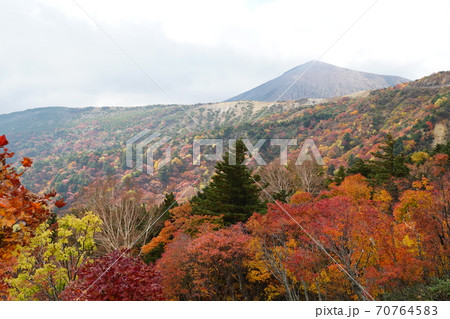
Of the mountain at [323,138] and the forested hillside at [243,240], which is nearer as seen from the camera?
the forested hillside at [243,240]

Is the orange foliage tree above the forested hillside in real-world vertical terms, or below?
above

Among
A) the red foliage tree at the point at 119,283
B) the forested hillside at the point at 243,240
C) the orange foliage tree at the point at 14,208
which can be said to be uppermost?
the orange foliage tree at the point at 14,208

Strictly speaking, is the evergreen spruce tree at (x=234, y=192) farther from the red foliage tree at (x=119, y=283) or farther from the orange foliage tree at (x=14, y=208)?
the orange foliage tree at (x=14, y=208)

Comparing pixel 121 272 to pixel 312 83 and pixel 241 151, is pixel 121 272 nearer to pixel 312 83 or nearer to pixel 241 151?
pixel 241 151

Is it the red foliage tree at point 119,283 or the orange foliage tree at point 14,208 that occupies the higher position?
the orange foliage tree at point 14,208

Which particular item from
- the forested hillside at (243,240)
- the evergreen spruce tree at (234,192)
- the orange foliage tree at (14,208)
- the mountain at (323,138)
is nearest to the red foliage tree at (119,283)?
the forested hillside at (243,240)

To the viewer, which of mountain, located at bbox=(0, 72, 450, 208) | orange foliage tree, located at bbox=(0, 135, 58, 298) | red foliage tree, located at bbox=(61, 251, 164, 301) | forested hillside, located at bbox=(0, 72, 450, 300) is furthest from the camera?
mountain, located at bbox=(0, 72, 450, 208)

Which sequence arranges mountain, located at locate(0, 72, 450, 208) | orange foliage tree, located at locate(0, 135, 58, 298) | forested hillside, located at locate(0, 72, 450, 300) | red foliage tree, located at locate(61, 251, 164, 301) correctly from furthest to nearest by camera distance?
mountain, located at locate(0, 72, 450, 208)
forested hillside, located at locate(0, 72, 450, 300)
red foliage tree, located at locate(61, 251, 164, 301)
orange foliage tree, located at locate(0, 135, 58, 298)

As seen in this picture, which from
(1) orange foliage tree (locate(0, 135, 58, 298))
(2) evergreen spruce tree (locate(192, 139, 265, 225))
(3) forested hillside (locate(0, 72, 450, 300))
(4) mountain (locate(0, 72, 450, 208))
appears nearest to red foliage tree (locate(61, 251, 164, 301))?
(3) forested hillside (locate(0, 72, 450, 300))

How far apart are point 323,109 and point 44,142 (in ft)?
550

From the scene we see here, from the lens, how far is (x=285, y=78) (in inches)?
5261

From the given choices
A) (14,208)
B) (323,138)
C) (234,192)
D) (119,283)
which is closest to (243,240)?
(119,283)

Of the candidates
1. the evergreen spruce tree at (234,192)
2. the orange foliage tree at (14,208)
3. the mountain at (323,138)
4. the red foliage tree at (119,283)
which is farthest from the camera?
the mountain at (323,138)

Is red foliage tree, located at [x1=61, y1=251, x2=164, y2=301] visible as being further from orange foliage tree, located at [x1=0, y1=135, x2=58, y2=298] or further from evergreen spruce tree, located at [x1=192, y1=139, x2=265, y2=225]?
evergreen spruce tree, located at [x1=192, y1=139, x2=265, y2=225]
